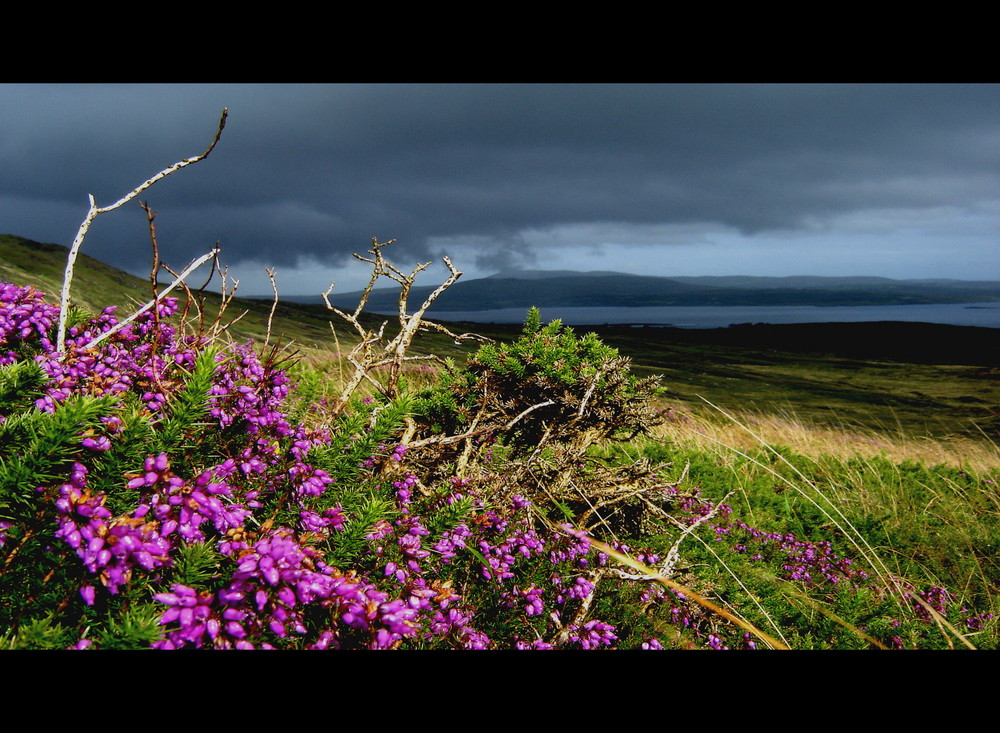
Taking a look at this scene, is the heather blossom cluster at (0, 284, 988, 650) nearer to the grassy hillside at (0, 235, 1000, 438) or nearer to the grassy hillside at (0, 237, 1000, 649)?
the grassy hillside at (0, 237, 1000, 649)

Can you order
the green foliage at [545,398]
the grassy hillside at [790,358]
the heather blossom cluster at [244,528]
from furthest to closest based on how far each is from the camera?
the grassy hillside at [790,358]
the green foliage at [545,398]
the heather blossom cluster at [244,528]

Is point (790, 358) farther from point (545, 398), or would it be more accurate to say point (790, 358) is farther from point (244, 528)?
point (244, 528)

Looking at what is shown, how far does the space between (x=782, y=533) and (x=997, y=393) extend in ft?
132

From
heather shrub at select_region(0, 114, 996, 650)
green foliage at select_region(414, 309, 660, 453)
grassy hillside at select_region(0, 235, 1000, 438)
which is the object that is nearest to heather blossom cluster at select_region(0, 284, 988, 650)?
heather shrub at select_region(0, 114, 996, 650)

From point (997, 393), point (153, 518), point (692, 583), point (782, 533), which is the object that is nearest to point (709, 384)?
point (997, 393)

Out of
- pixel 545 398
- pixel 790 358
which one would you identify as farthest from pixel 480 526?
pixel 790 358

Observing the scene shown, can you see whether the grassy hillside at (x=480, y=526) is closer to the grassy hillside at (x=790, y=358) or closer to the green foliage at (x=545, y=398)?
the green foliage at (x=545, y=398)

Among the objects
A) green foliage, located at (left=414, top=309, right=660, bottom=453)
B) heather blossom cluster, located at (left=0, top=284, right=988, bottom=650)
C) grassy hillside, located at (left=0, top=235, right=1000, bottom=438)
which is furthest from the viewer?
grassy hillside, located at (left=0, top=235, right=1000, bottom=438)

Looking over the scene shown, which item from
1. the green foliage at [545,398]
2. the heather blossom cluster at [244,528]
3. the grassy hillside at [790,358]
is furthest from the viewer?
the grassy hillside at [790,358]

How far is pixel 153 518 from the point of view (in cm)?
178

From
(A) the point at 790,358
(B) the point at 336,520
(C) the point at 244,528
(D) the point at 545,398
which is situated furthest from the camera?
(A) the point at 790,358

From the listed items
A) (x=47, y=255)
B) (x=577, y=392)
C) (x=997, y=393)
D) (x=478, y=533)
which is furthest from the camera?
(x=47, y=255)

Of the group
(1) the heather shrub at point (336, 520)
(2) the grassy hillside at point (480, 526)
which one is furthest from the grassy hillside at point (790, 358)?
(1) the heather shrub at point (336, 520)

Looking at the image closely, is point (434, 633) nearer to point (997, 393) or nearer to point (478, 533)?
point (478, 533)
